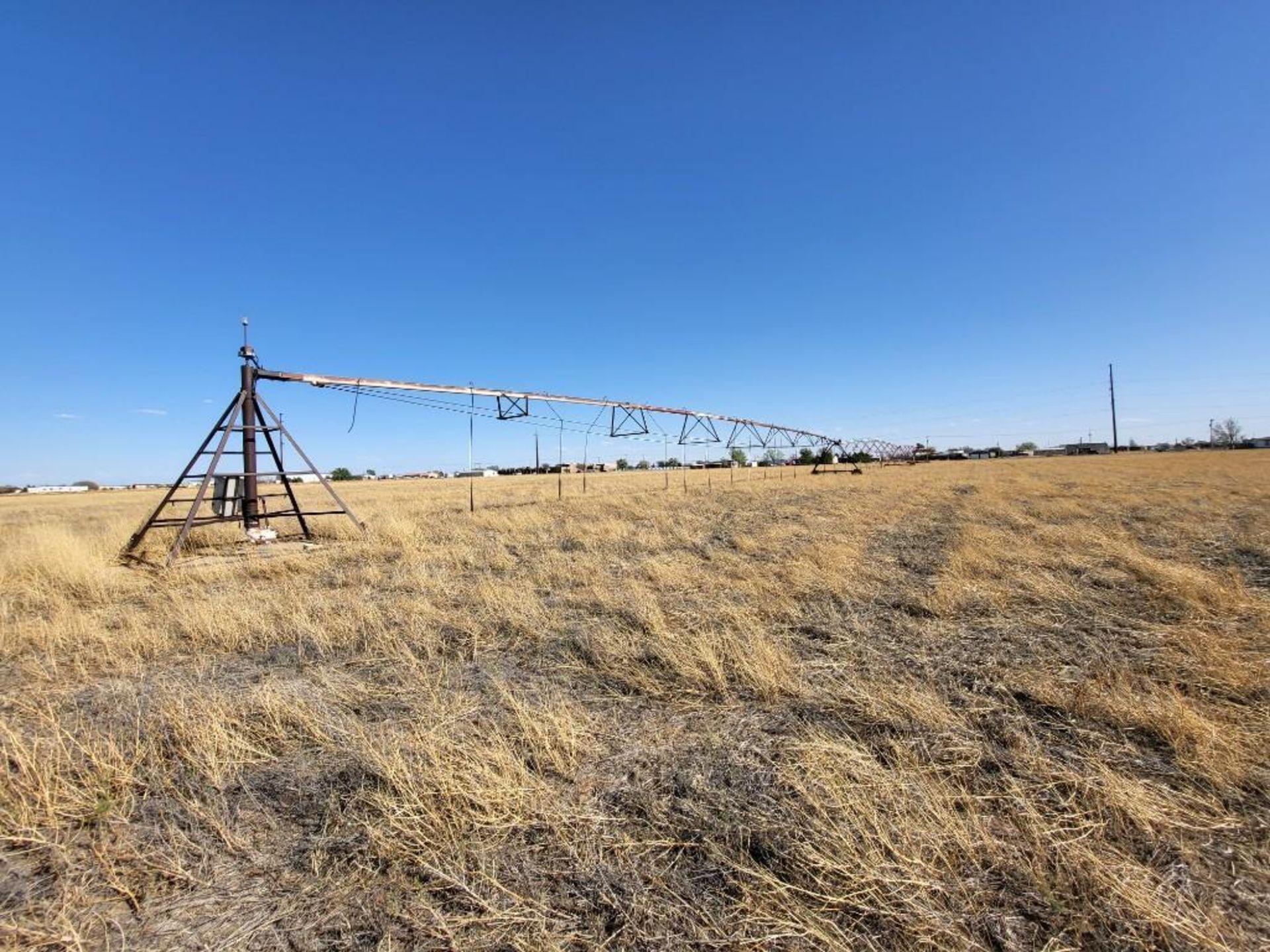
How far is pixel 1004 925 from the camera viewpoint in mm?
2098

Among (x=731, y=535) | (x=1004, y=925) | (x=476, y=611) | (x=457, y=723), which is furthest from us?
(x=731, y=535)

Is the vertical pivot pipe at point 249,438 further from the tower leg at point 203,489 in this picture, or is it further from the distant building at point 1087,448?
the distant building at point 1087,448

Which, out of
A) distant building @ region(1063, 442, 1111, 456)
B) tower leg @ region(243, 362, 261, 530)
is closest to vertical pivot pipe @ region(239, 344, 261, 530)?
tower leg @ region(243, 362, 261, 530)

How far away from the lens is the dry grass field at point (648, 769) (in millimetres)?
2229

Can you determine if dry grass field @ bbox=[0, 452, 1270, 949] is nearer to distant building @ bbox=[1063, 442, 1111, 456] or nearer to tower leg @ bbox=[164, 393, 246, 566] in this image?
tower leg @ bbox=[164, 393, 246, 566]

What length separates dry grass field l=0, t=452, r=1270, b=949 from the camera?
223 cm

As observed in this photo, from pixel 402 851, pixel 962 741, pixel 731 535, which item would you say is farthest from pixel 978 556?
pixel 402 851

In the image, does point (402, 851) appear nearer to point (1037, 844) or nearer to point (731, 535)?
point (1037, 844)

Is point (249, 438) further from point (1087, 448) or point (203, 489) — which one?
point (1087, 448)

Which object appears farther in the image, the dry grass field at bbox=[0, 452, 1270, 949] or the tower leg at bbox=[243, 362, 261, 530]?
the tower leg at bbox=[243, 362, 261, 530]

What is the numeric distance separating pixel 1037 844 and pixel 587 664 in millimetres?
3598

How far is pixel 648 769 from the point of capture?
131 inches

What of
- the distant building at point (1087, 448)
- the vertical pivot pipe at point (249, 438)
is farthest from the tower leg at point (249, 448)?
the distant building at point (1087, 448)

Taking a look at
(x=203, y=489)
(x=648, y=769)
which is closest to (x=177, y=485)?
(x=203, y=489)
